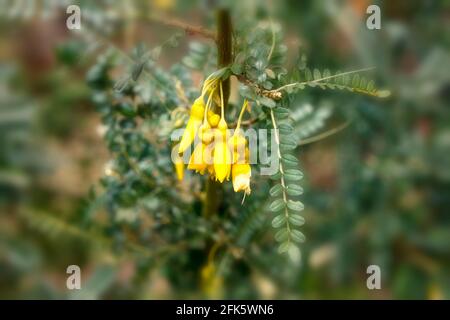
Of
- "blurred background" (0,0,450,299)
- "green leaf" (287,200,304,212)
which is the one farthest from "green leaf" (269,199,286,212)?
"blurred background" (0,0,450,299)

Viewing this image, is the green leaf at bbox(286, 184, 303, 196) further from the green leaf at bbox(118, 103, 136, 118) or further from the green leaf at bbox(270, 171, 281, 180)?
the green leaf at bbox(118, 103, 136, 118)

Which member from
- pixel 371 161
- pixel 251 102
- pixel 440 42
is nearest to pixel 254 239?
pixel 251 102

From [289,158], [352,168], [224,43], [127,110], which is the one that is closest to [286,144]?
[289,158]

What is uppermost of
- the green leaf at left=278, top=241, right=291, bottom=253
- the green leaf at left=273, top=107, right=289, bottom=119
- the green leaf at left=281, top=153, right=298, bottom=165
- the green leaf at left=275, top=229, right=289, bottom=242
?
the green leaf at left=273, top=107, right=289, bottom=119

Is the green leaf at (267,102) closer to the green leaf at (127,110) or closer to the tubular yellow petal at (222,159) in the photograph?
the tubular yellow petal at (222,159)

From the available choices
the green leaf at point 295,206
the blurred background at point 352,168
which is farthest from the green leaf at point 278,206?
the blurred background at point 352,168

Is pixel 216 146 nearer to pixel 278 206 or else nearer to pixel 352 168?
pixel 278 206

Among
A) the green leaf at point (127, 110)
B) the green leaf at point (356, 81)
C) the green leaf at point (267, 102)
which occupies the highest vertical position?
the green leaf at point (127, 110)
